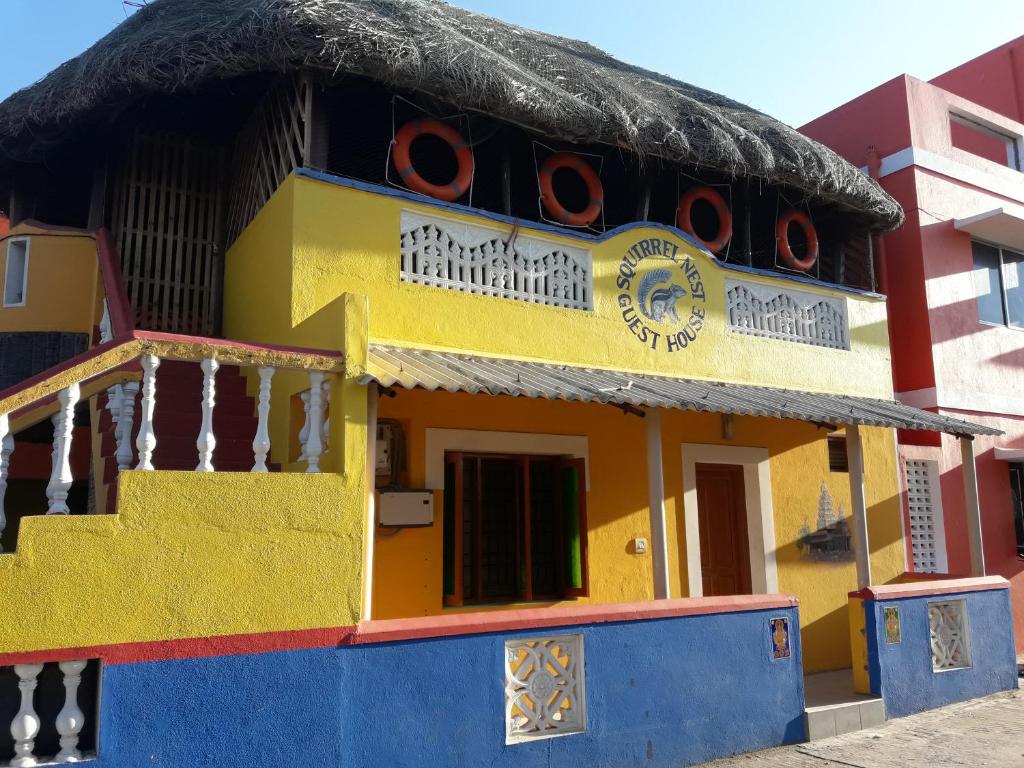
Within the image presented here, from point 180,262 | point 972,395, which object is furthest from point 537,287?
point 972,395

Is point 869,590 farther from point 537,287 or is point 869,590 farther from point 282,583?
point 282,583

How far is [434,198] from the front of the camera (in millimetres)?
7066

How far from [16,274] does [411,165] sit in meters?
4.14

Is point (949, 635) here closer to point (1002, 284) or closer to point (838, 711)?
point (838, 711)

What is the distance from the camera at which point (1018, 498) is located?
11.2m

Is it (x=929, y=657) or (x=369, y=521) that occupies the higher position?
(x=369, y=521)

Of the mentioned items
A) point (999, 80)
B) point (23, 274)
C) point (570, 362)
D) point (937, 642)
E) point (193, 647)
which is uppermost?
point (999, 80)

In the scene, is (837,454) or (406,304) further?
(837,454)

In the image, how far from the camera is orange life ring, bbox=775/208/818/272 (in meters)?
9.53

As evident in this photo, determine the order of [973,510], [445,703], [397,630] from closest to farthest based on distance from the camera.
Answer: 1. [397,630]
2. [445,703]
3. [973,510]

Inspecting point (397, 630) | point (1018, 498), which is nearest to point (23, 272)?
point (397, 630)

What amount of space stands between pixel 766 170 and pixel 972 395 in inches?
185

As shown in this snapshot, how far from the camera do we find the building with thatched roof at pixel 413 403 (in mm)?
4410

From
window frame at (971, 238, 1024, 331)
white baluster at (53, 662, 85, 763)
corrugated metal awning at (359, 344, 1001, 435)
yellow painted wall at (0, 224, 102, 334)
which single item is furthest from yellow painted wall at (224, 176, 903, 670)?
window frame at (971, 238, 1024, 331)
